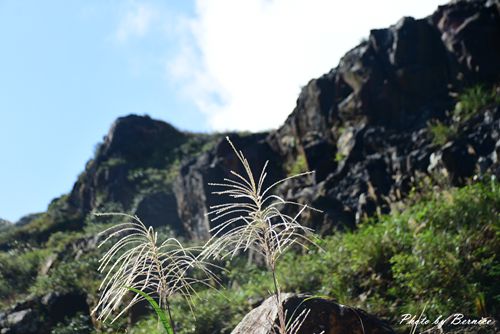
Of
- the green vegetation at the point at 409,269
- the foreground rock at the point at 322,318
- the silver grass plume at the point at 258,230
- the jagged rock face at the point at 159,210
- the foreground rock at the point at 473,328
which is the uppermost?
the jagged rock face at the point at 159,210

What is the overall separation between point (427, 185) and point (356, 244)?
2.21m

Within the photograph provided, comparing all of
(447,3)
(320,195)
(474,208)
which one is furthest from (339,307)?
(447,3)

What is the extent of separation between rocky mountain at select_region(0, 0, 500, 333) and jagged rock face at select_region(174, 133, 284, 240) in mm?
31

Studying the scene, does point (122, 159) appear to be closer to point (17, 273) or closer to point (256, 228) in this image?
point (17, 273)

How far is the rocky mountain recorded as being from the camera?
10.7 meters

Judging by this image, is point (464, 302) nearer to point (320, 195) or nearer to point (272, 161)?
point (320, 195)

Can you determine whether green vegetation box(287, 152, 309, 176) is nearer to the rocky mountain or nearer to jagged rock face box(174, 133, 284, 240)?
the rocky mountain

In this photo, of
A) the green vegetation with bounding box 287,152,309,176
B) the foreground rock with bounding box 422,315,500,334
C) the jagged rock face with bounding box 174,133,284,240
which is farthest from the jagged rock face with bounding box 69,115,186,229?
the foreground rock with bounding box 422,315,500,334

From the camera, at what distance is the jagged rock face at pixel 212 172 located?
1513 centimetres

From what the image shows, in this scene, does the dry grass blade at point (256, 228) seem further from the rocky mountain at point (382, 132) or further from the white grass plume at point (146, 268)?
the rocky mountain at point (382, 132)

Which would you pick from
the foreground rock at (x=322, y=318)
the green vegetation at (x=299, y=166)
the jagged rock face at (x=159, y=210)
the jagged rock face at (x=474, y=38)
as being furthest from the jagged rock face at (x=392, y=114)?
the foreground rock at (x=322, y=318)

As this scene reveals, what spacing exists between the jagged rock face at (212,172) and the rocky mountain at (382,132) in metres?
0.03

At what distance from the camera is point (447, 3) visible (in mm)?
13211

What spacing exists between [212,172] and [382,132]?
4772mm
